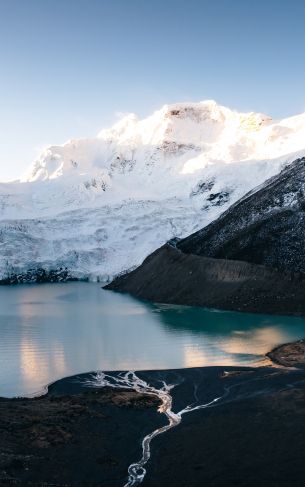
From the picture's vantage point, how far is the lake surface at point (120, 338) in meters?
50.8

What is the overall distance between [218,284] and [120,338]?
30772 mm

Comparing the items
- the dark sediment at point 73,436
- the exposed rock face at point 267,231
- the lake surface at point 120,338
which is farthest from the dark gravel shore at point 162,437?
the exposed rock face at point 267,231

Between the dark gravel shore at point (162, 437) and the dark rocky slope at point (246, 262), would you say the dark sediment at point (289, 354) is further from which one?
the dark rocky slope at point (246, 262)

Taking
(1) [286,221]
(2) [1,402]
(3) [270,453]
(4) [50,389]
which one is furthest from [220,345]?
(1) [286,221]

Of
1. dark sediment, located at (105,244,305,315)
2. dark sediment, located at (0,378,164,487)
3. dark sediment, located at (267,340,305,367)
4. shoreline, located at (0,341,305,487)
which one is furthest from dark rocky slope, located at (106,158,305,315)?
dark sediment, located at (0,378,164,487)

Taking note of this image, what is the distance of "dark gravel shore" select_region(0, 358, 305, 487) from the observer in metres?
25.8

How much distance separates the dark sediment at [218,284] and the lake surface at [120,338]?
312 centimetres

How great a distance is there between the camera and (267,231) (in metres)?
95.7

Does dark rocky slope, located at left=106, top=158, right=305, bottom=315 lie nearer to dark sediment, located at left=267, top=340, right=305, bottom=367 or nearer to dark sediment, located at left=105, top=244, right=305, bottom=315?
dark sediment, located at left=105, top=244, right=305, bottom=315

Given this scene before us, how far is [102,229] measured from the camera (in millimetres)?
177000

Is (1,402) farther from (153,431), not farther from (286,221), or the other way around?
(286,221)

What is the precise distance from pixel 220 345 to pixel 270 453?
3246cm

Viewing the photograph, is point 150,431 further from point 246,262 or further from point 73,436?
point 246,262

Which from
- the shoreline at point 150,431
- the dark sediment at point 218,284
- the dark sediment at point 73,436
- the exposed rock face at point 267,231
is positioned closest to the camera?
the shoreline at point 150,431
